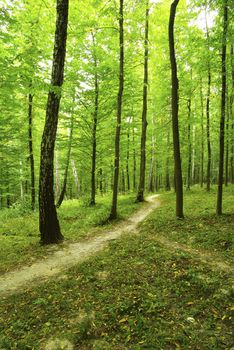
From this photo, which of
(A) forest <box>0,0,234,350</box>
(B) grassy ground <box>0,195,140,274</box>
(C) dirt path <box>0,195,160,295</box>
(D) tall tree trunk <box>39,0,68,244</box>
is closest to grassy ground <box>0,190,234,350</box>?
(A) forest <box>0,0,234,350</box>

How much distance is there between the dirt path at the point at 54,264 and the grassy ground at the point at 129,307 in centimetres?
47

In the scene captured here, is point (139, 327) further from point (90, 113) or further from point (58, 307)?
point (90, 113)

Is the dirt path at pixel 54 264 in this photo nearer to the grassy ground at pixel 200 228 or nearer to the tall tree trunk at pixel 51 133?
the tall tree trunk at pixel 51 133

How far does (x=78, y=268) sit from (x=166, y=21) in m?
15.1

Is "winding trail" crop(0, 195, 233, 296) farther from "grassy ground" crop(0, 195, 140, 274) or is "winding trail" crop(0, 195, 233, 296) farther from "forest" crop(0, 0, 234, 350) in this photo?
"grassy ground" crop(0, 195, 140, 274)

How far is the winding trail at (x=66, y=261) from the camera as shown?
524cm

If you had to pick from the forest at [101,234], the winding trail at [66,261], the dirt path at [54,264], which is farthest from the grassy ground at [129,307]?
the dirt path at [54,264]

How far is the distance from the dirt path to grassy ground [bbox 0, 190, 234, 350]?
0.47 m

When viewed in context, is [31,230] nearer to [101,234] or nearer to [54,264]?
[101,234]

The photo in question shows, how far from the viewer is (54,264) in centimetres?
611

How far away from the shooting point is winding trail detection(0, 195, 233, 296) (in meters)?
5.24

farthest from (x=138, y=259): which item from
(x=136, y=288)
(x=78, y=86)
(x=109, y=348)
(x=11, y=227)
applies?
(x=78, y=86)

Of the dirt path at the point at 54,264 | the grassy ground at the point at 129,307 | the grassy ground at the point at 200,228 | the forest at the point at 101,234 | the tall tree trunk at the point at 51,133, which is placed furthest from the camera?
the tall tree trunk at the point at 51,133

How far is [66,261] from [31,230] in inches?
170
